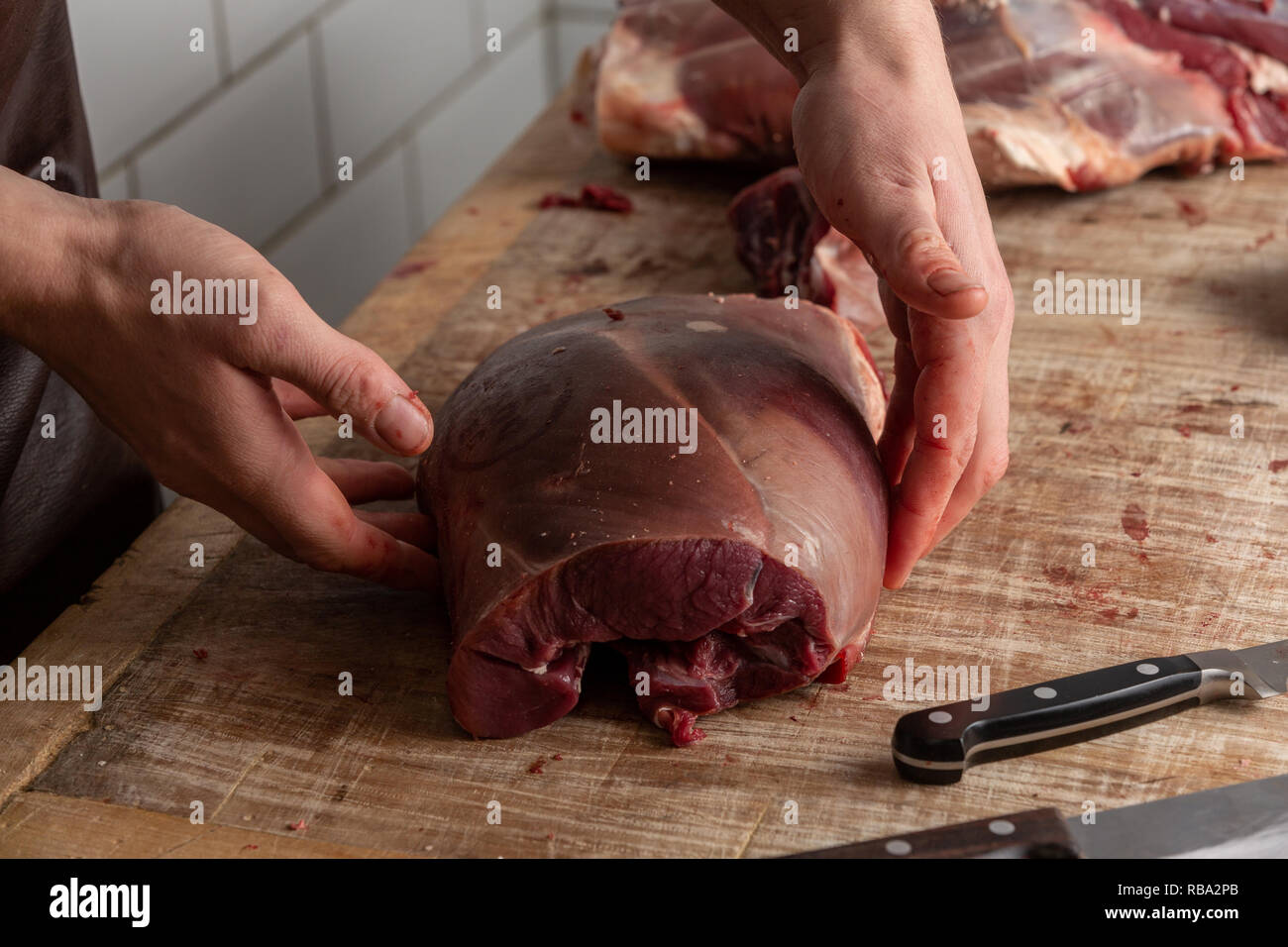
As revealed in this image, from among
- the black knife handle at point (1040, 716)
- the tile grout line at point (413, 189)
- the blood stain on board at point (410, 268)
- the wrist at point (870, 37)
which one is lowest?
the tile grout line at point (413, 189)

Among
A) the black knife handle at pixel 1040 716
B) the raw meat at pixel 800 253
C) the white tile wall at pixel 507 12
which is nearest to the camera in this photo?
the black knife handle at pixel 1040 716

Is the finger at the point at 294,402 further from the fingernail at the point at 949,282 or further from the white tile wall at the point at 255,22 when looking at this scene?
the white tile wall at the point at 255,22

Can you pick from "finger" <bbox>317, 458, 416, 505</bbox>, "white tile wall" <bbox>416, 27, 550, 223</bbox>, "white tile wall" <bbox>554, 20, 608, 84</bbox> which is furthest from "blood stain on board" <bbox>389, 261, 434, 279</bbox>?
"white tile wall" <bbox>554, 20, 608, 84</bbox>

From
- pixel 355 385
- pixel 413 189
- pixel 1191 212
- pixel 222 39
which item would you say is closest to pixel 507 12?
pixel 413 189

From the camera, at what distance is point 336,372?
1848 millimetres

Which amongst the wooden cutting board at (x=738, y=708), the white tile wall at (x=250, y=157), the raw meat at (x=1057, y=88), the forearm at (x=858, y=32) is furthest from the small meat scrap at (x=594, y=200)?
the forearm at (x=858, y=32)

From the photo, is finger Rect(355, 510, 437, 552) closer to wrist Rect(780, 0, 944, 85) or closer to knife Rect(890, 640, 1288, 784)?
knife Rect(890, 640, 1288, 784)

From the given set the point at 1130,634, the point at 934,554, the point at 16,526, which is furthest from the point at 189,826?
the point at 1130,634

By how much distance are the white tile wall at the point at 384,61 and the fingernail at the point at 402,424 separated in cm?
270

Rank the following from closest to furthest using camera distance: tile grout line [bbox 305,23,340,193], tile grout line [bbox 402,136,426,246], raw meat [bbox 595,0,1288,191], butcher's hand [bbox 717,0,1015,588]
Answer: butcher's hand [bbox 717,0,1015,588] → raw meat [bbox 595,0,1288,191] → tile grout line [bbox 305,23,340,193] → tile grout line [bbox 402,136,426,246]

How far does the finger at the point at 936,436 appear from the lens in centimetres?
204

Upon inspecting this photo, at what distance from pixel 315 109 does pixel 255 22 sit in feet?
1.33

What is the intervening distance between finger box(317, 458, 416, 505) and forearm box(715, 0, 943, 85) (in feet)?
3.26

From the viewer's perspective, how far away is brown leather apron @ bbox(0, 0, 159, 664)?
2312mm
